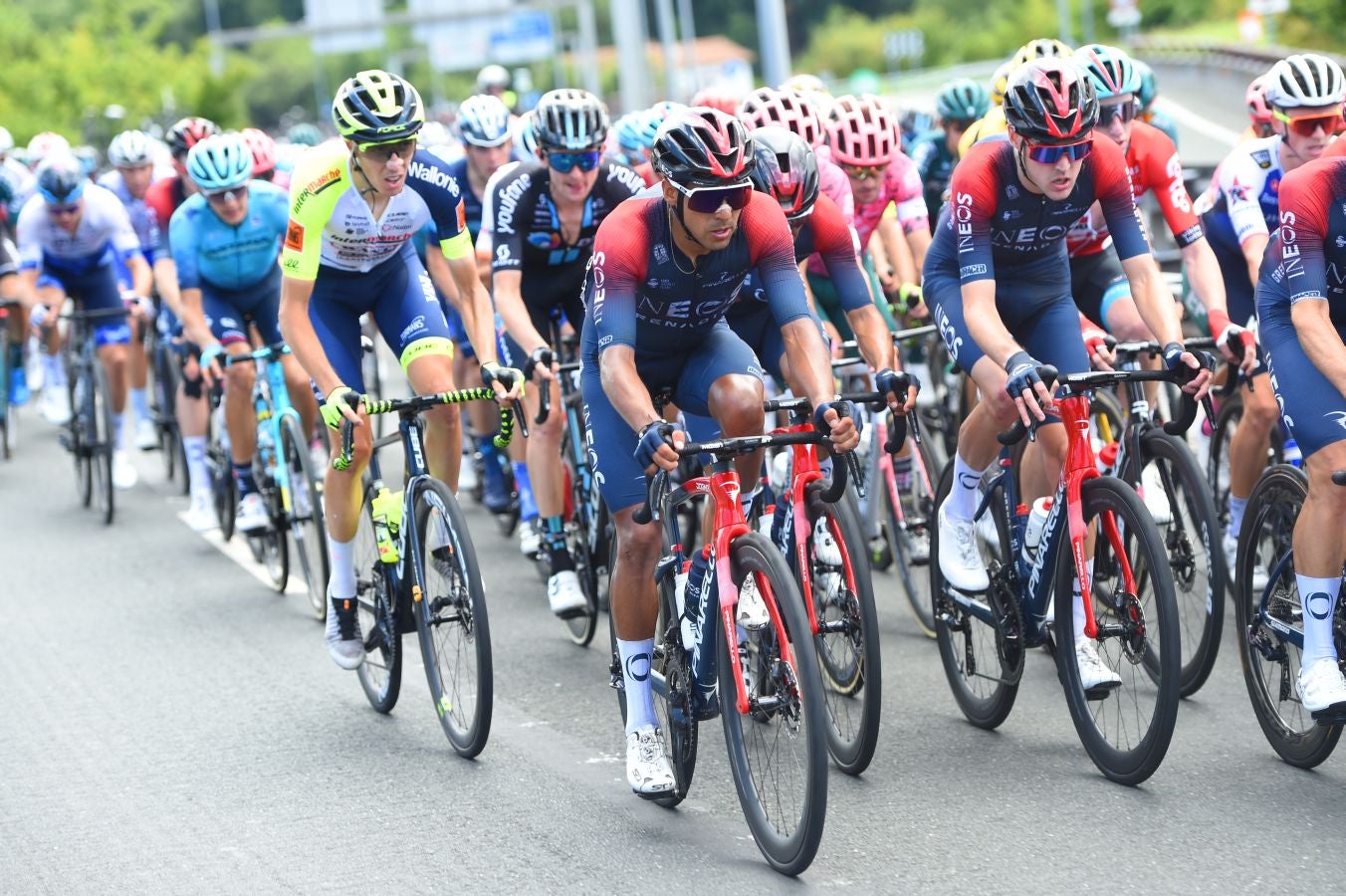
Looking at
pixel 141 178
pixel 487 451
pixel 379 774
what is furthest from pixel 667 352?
pixel 141 178

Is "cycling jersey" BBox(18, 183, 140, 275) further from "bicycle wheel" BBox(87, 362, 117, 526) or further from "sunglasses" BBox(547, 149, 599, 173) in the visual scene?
"sunglasses" BBox(547, 149, 599, 173)

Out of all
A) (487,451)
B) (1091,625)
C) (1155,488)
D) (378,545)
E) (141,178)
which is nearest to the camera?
(1091,625)

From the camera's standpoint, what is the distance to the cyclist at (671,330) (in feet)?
18.3

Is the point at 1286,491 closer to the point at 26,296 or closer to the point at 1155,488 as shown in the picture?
the point at 1155,488

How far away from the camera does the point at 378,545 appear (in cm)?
732

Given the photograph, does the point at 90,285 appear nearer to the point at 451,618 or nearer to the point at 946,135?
the point at 946,135

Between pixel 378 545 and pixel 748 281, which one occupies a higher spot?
pixel 748 281

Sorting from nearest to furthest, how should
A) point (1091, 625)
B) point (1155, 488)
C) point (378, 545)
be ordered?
point (1091, 625)
point (1155, 488)
point (378, 545)

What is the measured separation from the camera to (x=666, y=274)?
591cm

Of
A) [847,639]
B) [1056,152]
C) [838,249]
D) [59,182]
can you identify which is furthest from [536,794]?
[59,182]

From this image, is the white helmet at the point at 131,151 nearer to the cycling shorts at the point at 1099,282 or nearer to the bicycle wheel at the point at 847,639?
the cycling shorts at the point at 1099,282

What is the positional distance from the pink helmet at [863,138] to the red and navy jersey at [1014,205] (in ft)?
6.30

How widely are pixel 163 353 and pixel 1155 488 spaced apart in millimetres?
8366

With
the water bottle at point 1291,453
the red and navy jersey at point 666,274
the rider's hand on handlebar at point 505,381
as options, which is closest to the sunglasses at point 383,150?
the rider's hand on handlebar at point 505,381
